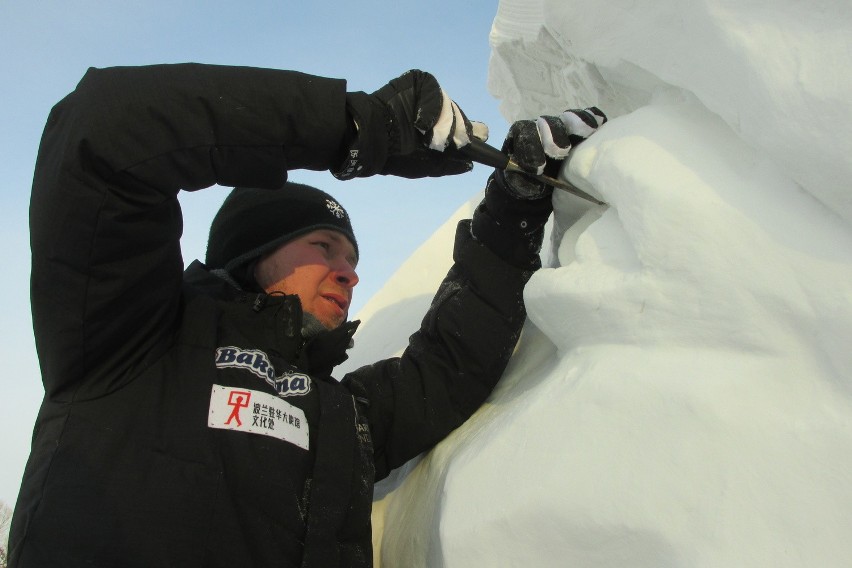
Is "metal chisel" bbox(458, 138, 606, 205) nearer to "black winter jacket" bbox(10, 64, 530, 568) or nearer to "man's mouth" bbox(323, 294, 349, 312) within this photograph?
"black winter jacket" bbox(10, 64, 530, 568)

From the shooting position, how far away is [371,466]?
1448 mm

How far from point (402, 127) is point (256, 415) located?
0.58 meters

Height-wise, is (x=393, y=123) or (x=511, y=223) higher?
(x=393, y=123)

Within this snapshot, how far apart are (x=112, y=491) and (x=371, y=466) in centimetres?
48

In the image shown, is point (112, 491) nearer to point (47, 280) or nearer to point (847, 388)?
point (47, 280)

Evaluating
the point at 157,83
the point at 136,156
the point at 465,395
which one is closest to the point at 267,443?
the point at 465,395

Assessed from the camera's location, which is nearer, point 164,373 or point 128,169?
point 128,169

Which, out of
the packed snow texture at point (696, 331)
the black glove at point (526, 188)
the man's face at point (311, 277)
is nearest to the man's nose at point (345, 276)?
the man's face at point (311, 277)

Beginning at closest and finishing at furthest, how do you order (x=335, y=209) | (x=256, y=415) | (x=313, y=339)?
(x=256, y=415) < (x=313, y=339) < (x=335, y=209)

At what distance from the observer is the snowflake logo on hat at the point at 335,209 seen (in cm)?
189

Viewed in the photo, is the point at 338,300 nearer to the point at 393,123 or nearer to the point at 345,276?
the point at 345,276

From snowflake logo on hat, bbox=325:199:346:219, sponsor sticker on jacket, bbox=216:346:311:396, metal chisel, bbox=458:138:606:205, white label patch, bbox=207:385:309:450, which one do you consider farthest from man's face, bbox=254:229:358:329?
metal chisel, bbox=458:138:606:205

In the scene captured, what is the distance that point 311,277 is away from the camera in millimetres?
1719

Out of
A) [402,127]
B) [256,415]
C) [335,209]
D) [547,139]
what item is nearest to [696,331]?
[547,139]
